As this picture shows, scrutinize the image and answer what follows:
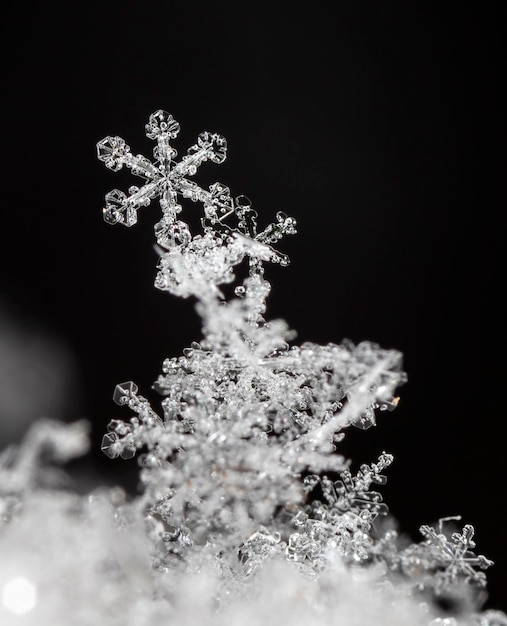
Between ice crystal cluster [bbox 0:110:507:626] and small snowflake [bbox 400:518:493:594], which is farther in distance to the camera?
small snowflake [bbox 400:518:493:594]

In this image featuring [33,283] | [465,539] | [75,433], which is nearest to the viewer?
[75,433]

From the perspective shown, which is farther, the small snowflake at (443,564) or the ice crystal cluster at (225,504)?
the small snowflake at (443,564)

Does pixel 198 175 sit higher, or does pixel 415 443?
pixel 198 175

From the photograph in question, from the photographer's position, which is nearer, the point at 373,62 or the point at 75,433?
the point at 75,433

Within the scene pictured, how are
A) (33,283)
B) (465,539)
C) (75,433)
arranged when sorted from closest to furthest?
1. (75,433)
2. (465,539)
3. (33,283)

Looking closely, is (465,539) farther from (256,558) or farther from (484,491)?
(484,491)

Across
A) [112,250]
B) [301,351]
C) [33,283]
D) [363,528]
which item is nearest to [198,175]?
[112,250]

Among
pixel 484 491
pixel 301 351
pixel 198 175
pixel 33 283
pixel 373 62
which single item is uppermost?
pixel 373 62
